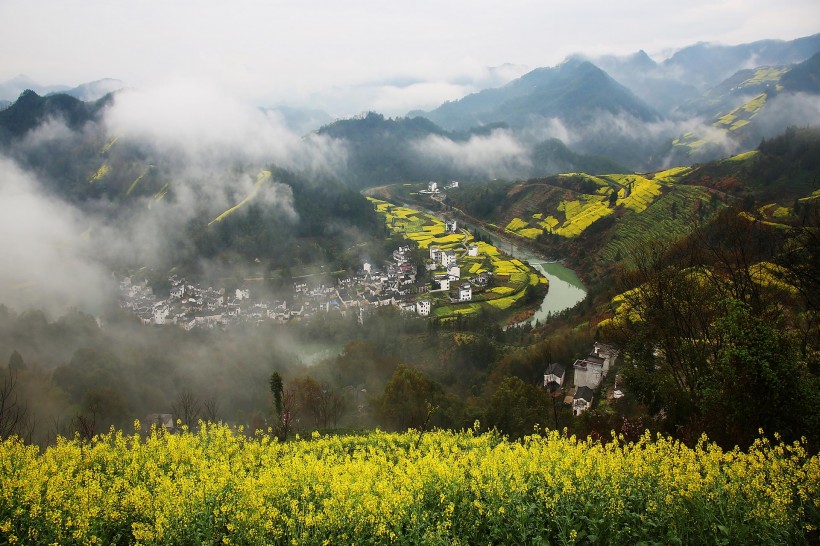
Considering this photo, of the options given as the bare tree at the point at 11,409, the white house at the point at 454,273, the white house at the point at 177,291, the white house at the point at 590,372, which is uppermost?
the bare tree at the point at 11,409

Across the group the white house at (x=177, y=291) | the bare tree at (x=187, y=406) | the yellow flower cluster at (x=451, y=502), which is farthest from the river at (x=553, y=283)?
the white house at (x=177, y=291)

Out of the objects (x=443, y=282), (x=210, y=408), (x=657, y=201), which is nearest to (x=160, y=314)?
(x=210, y=408)

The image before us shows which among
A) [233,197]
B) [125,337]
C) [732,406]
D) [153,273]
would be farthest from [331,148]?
[732,406]

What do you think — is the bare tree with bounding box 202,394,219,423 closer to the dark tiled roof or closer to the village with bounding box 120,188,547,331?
the village with bounding box 120,188,547,331

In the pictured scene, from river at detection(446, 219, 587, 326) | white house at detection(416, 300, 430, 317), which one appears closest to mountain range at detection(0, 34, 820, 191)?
white house at detection(416, 300, 430, 317)

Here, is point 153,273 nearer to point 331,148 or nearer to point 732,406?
point 732,406

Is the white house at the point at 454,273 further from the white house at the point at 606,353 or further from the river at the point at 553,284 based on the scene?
the white house at the point at 606,353
